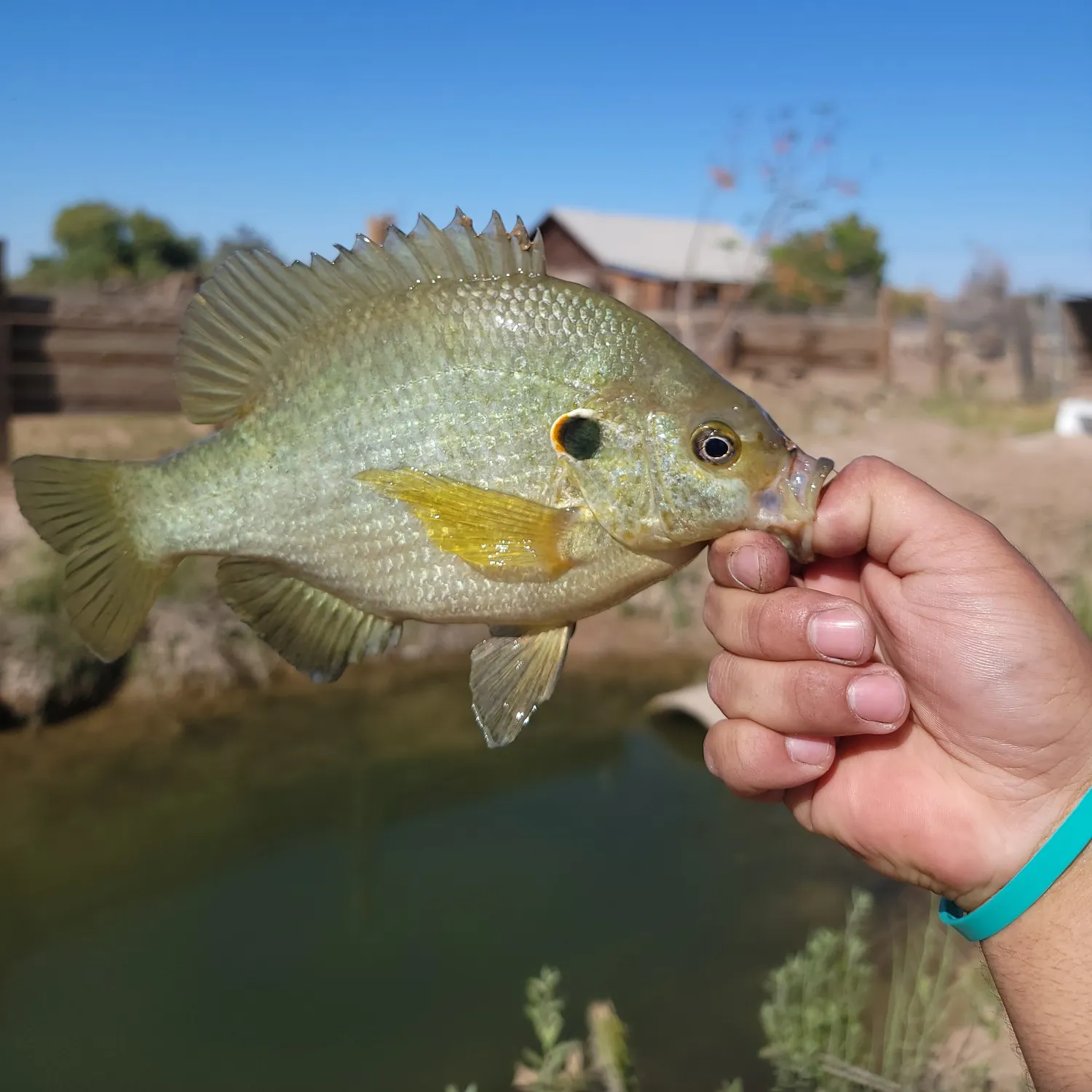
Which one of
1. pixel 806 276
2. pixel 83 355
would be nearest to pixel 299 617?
pixel 83 355

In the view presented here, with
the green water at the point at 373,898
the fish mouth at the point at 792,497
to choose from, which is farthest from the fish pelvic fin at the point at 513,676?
the green water at the point at 373,898

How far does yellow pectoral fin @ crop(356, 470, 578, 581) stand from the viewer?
1.58 m

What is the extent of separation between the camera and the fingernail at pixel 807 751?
1.84 metres

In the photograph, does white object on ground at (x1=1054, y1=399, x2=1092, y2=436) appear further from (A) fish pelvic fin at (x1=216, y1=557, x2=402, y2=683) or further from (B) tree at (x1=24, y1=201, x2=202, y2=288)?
(B) tree at (x1=24, y1=201, x2=202, y2=288)

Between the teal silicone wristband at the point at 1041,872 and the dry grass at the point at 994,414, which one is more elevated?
the dry grass at the point at 994,414

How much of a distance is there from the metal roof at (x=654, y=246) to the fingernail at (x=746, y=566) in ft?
71.6

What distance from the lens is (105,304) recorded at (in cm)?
981

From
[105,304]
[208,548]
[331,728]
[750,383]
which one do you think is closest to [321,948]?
[331,728]

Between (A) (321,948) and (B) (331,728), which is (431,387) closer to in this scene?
(A) (321,948)

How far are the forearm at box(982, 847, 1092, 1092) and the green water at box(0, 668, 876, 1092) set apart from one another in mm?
3084

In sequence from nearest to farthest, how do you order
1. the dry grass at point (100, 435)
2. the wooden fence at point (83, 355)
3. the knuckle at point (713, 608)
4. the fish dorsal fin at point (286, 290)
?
1. the fish dorsal fin at point (286, 290)
2. the knuckle at point (713, 608)
3. the dry grass at point (100, 435)
4. the wooden fence at point (83, 355)

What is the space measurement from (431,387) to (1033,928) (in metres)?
1.43

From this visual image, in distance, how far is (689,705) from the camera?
23.7ft

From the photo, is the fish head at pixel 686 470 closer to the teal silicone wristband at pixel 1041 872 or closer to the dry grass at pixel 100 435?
the teal silicone wristband at pixel 1041 872
